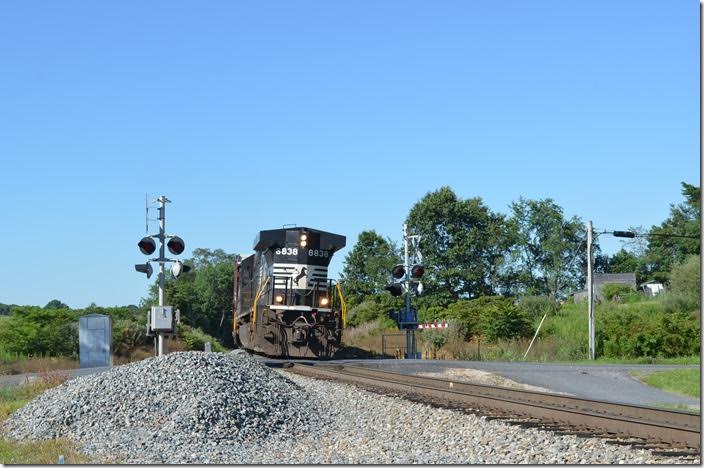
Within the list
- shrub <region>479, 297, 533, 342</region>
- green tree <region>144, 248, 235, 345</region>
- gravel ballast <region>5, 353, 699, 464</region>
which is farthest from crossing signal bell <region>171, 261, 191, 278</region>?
green tree <region>144, 248, 235, 345</region>

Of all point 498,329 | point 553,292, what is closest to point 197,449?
point 498,329

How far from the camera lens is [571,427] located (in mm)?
9852

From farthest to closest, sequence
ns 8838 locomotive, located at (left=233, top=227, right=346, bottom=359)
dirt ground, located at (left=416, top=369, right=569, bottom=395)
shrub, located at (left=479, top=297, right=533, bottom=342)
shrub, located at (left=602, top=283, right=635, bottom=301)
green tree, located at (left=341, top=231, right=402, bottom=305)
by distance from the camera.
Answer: green tree, located at (left=341, top=231, right=402, bottom=305) < shrub, located at (left=602, top=283, right=635, bottom=301) < shrub, located at (left=479, top=297, right=533, bottom=342) < ns 8838 locomotive, located at (left=233, top=227, right=346, bottom=359) < dirt ground, located at (left=416, top=369, right=569, bottom=395)

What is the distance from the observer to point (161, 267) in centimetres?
2081

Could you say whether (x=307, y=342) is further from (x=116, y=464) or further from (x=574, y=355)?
(x=116, y=464)

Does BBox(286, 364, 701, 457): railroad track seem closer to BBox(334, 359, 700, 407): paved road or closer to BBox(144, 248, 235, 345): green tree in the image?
BBox(334, 359, 700, 407): paved road

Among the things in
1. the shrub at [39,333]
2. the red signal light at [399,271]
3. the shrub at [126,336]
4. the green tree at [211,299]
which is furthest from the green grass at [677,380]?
the green tree at [211,299]

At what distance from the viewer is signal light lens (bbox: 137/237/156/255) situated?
66.7 ft

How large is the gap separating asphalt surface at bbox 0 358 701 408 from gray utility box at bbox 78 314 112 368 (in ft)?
6.34

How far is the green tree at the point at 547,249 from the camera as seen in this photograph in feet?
234

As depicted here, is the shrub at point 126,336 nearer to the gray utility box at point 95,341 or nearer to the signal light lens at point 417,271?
the gray utility box at point 95,341

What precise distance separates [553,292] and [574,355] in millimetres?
40014

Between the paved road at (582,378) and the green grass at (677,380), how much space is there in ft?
1.07

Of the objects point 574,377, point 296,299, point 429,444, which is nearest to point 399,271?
point 296,299
